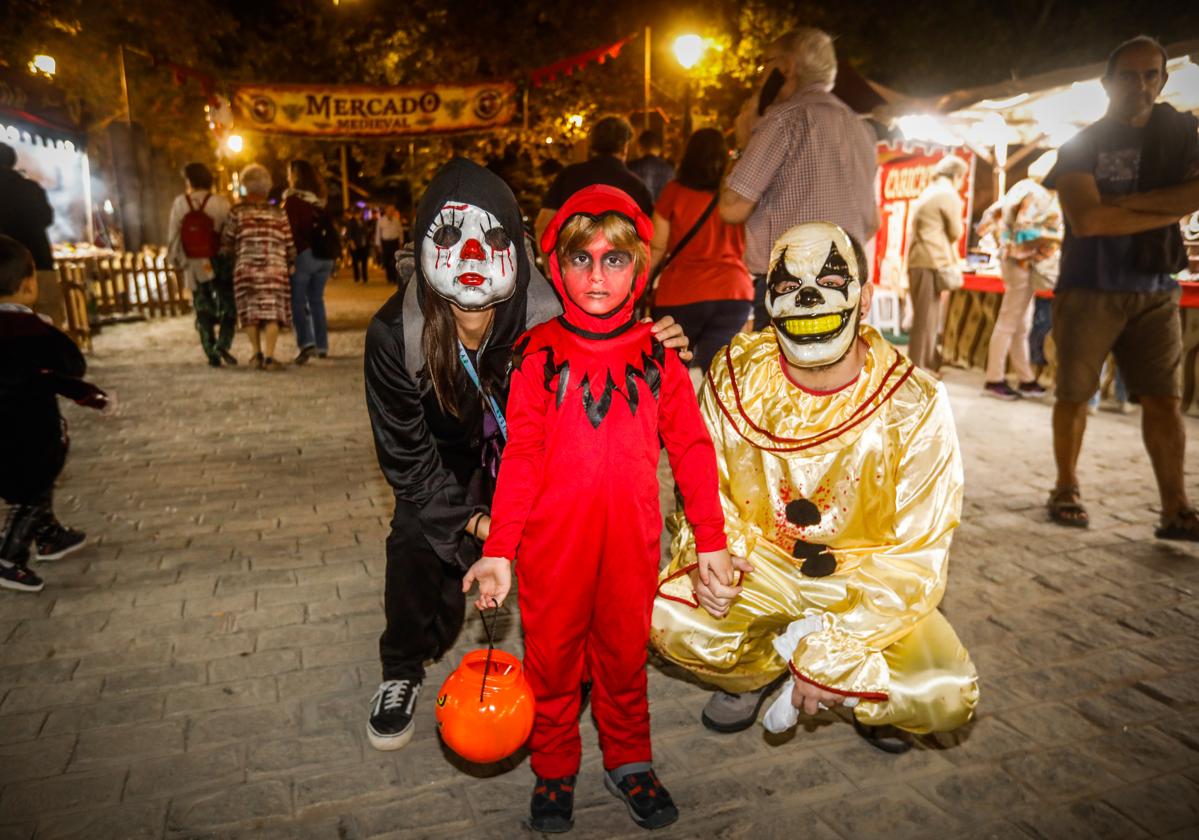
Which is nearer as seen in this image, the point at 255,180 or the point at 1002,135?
the point at 255,180

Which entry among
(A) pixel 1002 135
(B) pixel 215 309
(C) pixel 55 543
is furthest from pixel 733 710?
(A) pixel 1002 135

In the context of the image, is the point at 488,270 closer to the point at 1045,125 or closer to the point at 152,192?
the point at 1045,125

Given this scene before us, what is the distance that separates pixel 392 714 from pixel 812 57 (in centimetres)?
344

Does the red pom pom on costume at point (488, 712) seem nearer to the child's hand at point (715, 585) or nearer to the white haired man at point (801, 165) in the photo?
the child's hand at point (715, 585)

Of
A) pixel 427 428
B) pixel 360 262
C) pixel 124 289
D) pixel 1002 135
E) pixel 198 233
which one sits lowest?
pixel 124 289

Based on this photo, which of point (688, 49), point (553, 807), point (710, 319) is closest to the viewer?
point (553, 807)

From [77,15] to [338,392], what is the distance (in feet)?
44.1

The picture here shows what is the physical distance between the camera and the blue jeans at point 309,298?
968 centimetres

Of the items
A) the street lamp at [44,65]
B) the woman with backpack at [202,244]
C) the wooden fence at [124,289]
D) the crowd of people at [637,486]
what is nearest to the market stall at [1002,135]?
the crowd of people at [637,486]

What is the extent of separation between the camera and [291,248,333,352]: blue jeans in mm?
9680

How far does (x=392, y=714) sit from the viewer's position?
2912 mm

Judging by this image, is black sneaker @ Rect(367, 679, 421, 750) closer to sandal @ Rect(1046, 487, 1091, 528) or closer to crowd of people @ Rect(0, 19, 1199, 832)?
crowd of people @ Rect(0, 19, 1199, 832)

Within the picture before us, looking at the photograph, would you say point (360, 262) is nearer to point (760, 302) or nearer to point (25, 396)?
point (25, 396)

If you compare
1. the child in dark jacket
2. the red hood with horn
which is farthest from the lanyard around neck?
the child in dark jacket
